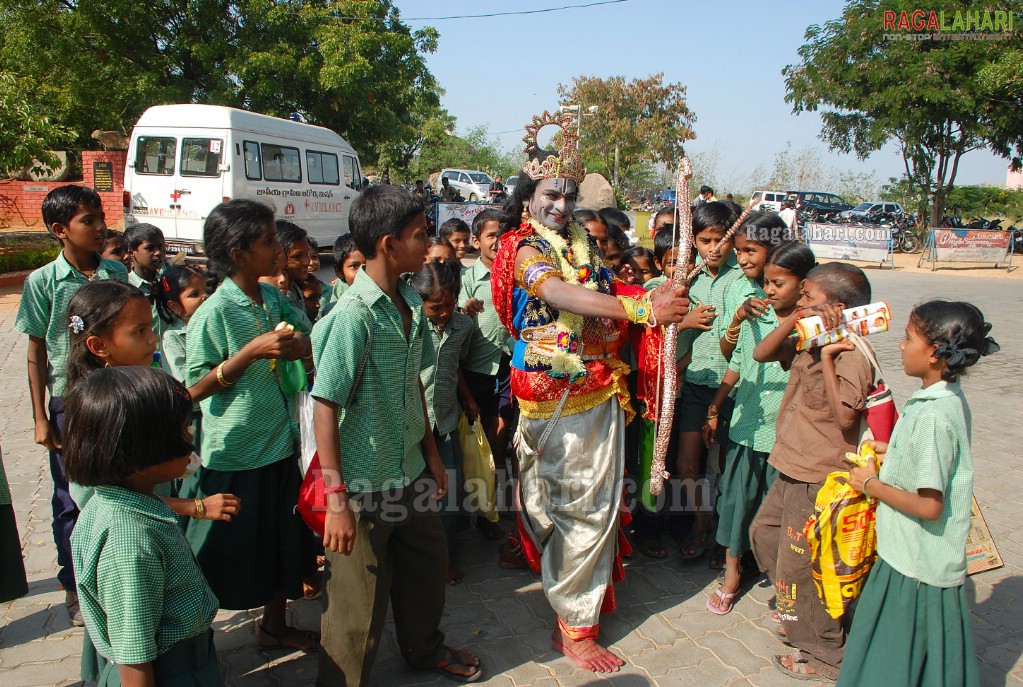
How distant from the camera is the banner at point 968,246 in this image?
19.2 meters

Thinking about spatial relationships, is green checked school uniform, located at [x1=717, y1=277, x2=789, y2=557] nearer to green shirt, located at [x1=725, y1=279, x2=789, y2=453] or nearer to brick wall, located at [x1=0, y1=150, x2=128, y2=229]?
Answer: green shirt, located at [x1=725, y1=279, x2=789, y2=453]

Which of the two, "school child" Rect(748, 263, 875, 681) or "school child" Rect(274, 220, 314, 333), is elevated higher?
"school child" Rect(274, 220, 314, 333)

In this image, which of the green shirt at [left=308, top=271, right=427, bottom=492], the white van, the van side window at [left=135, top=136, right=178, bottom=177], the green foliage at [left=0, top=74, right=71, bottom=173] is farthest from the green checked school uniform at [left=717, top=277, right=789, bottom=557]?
the green foliage at [left=0, top=74, right=71, bottom=173]

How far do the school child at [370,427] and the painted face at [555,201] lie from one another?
723 millimetres

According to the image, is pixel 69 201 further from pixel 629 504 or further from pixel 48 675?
pixel 629 504

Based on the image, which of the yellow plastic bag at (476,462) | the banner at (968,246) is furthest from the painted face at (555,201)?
the banner at (968,246)

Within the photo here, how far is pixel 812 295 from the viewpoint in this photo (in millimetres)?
2842

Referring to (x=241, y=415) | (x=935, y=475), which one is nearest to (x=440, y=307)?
(x=241, y=415)

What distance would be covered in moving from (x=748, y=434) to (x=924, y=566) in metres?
1.07

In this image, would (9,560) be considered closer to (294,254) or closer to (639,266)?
(294,254)

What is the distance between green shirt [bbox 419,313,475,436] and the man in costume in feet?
1.64

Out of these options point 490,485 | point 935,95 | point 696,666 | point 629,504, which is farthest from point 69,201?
point 935,95

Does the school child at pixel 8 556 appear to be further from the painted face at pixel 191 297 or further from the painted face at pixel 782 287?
the painted face at pixel 782 287

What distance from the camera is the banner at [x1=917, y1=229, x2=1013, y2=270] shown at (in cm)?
1917
